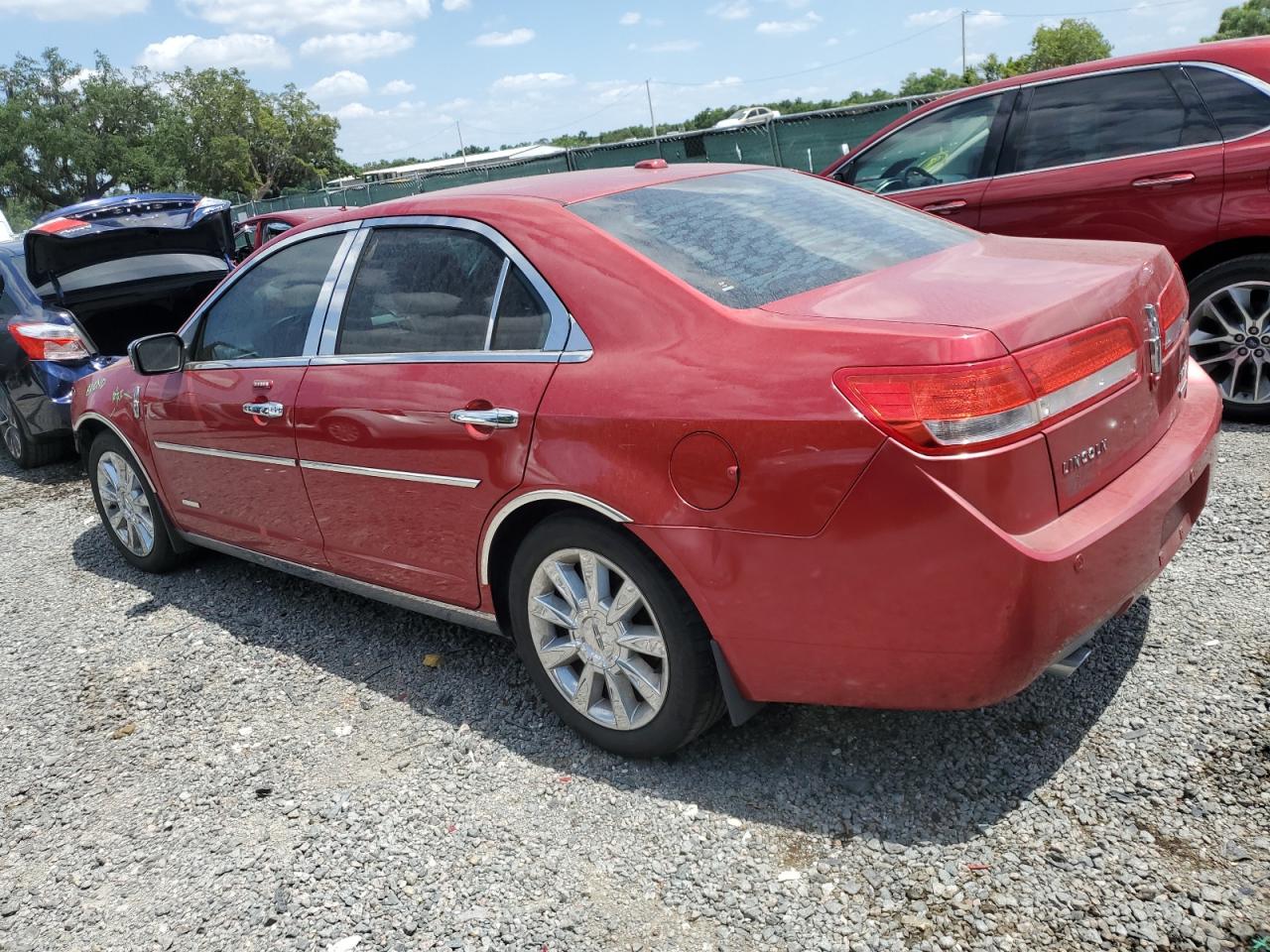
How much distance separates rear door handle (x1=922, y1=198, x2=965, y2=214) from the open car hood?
15.6 feet

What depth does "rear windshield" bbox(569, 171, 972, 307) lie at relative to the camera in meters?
2.88

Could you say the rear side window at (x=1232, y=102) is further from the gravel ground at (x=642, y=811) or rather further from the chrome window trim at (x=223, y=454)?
the chrome window trim at (x=223, y=454)

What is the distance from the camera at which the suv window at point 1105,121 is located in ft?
17.3

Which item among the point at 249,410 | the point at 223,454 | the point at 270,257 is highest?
the point at 270,257

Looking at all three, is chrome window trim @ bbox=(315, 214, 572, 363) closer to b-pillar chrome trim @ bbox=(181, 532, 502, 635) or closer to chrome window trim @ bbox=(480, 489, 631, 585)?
chrome window trim @ bbox=(480, 489, 631, 585)

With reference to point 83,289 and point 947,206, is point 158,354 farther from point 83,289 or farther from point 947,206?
point 947,206

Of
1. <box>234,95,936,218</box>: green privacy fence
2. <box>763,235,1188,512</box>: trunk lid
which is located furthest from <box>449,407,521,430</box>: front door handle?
<box>234,95,936,218</box>: green privacy fence

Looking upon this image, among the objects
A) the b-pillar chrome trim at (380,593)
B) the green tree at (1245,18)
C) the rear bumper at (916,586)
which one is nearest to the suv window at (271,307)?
the b-pillar chrome trim at (380,593)

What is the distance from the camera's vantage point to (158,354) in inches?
177

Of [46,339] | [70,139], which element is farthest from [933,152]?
[70,139]

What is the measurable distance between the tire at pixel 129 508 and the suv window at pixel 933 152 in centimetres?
441

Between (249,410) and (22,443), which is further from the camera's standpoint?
(22,443)

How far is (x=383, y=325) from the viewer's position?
3566 millimetres

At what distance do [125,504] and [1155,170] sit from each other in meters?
5.41
